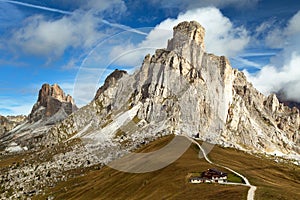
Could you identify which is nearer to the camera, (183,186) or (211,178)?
(183,186)

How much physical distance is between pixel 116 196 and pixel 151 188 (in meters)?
18.2

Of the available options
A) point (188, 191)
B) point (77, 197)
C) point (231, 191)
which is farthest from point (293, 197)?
point (77, 197)

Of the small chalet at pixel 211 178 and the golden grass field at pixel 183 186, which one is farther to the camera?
the small chalet at pixel 211 178

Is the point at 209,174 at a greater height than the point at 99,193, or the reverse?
the point at 209,174

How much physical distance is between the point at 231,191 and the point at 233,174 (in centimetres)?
2553

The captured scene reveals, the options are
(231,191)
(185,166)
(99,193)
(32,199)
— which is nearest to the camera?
(231,191)

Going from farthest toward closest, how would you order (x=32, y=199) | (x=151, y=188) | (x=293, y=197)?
(x=32, y=199) < (x=151, y=188) < (x=293, y=197)

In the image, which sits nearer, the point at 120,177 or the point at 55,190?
the point at 120,177

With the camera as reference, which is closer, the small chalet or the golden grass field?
the golden grass field

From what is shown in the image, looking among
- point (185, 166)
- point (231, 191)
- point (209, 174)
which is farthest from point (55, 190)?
point (231, 191)

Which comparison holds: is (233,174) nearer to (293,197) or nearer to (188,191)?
(188,191)

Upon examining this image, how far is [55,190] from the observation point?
17788cm

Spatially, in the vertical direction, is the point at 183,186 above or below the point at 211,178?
below

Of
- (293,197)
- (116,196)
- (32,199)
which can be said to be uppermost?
(293,197)
